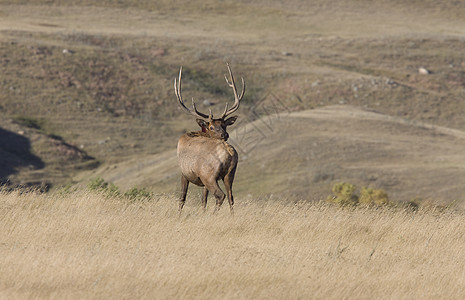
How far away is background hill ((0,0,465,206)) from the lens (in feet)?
163

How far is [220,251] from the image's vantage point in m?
11.6

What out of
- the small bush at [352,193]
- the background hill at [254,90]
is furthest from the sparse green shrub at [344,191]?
the background hill at [254,90]

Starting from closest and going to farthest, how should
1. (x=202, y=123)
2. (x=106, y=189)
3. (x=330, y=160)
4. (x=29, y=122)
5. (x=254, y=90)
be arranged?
(x=202, y=123), (x=106, y=189), (x=330, y=160), (x=29, y=122), (x=254, y=90)

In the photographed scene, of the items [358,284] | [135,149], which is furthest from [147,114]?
[358,284]

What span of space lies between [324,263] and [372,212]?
4723mm

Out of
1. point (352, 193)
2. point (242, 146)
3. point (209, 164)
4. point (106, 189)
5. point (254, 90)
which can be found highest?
point (209, 164)

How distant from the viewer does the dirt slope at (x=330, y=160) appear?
44.7 m

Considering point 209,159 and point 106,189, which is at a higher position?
point 209,159

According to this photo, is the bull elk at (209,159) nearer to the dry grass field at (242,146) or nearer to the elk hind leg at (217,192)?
the elk hind leg at (217,192)

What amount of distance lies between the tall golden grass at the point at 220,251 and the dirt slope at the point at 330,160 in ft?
90.3

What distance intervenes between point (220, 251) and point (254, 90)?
75.6 metres

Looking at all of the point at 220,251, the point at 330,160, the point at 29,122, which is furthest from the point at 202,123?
the point at 29,122

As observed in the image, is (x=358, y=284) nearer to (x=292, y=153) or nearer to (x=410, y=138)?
(x=292, y=153)

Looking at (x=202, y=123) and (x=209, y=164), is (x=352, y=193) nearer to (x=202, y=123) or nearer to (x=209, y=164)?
(x=202, y=123)
